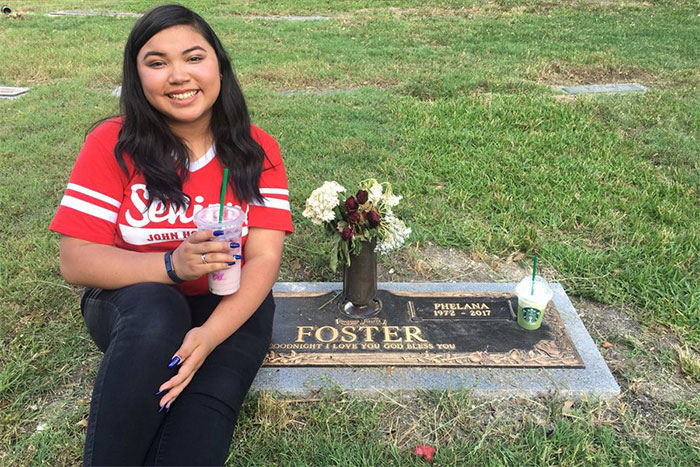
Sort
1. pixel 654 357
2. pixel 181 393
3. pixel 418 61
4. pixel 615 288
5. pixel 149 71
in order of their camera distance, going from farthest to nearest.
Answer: pixel 418 61 → pixel 615 288 → pixel 654 357 → pixel 149 71 → pixel 181 393

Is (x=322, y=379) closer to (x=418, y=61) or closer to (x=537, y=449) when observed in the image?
(x=537, y=449)

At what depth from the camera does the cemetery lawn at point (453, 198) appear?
83.2 inches

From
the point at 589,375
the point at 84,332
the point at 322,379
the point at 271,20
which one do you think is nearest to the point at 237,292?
the point at 322,379

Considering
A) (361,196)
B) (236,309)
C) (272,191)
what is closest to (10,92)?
(272,191)

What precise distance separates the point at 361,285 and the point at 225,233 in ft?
3.13

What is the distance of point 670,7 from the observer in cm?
1077

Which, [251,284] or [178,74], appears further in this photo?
[251,284]

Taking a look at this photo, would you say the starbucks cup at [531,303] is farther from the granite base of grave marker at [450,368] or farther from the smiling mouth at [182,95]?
the smiling mouth at [182,95]

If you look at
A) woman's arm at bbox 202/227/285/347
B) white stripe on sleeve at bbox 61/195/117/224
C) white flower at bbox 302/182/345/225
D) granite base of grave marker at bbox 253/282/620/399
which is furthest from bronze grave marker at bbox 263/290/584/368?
white stripe on sleeve at bbox 61/195/117/224

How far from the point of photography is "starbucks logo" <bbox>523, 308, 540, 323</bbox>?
2471 millimetres

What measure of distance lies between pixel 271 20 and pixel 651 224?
27.3 ft

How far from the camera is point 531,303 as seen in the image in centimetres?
246

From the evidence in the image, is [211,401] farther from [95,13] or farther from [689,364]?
[95,13]

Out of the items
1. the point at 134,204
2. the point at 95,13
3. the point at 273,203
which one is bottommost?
the point at 273,203
